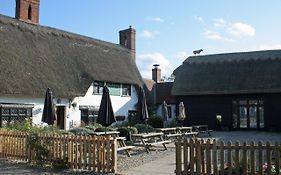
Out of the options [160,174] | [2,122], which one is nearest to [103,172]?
[160,174]

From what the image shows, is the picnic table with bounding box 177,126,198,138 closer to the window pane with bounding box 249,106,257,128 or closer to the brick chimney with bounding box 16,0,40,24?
the window pane with bounding box 249,106,257,128

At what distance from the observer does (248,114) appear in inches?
1089

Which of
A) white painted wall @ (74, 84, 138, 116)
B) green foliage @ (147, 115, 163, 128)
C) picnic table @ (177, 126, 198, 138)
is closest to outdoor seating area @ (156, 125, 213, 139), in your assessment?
picnic table @ (177, 126, 198, 138)

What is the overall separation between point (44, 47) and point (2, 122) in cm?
Answer: 730

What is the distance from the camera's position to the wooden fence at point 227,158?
837cm

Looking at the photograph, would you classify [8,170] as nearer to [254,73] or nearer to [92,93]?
[92,93]

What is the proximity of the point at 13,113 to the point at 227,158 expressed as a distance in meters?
14.4

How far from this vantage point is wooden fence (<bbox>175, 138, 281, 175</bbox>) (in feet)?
27.5

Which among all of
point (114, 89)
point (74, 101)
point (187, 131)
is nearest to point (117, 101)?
point (114, 89)

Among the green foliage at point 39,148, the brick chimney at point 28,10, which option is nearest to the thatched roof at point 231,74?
the brick chimney at point 28,10

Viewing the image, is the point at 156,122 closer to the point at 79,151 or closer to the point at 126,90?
the point at 126,90

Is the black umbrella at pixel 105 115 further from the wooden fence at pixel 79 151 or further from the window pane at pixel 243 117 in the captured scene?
the window pane at pixel 243 117

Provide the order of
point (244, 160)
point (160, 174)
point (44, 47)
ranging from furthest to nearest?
point (44, 47)
point (160, 174)
point (244, 160)

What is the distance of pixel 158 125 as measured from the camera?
90.6ft
